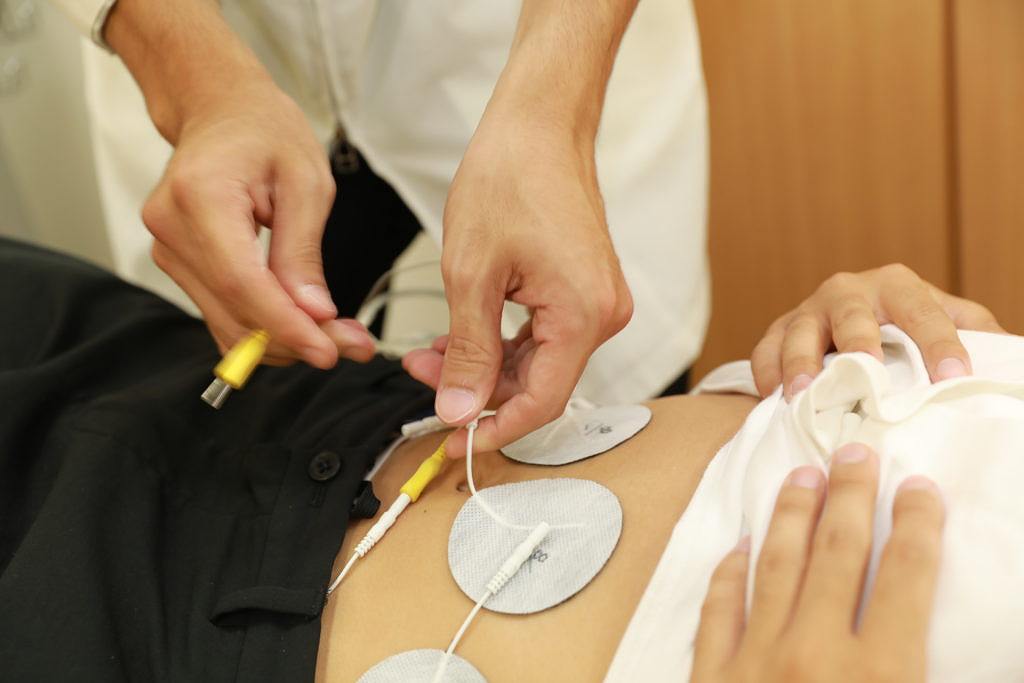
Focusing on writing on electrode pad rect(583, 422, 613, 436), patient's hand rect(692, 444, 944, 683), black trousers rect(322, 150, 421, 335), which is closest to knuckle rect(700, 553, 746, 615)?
patient's hand rect(692, 444, 944, 683)

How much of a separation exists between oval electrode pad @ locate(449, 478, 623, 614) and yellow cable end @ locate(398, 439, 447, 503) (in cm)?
5

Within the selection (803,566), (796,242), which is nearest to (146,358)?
(803,566)

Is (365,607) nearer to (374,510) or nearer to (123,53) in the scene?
(374,510)

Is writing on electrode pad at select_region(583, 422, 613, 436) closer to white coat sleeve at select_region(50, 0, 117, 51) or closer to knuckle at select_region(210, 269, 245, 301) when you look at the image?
knuckle at select_region(210, 269, 245, 301)

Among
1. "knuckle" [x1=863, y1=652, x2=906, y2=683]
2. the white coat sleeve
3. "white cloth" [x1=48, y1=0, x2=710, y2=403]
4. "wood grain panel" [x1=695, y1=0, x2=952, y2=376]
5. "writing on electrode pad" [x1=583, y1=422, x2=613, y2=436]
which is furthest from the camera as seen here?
"wood grain panel" [x1=695, y1=0, x2=952, y2=376]

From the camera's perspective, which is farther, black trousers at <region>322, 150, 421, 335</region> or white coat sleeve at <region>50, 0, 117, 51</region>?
black trousers at <region>322, 150, 421, 335</region>

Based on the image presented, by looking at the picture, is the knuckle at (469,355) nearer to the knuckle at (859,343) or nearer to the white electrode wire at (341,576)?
the white electrode wire at (341,576)

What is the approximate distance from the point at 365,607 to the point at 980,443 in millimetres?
462

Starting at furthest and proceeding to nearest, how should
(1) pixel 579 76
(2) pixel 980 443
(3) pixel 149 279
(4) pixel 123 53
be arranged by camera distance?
(3) pixel 149 279 < (4) pixel 123 53 < (1) pixel 579 76 < (2) pixel 980 443

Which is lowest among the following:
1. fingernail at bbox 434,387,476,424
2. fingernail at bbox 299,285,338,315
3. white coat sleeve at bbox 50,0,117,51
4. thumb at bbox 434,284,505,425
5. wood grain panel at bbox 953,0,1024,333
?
wood grain panel at bbox 953,0,1024,333

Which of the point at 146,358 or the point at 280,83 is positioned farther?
the point at 280,83

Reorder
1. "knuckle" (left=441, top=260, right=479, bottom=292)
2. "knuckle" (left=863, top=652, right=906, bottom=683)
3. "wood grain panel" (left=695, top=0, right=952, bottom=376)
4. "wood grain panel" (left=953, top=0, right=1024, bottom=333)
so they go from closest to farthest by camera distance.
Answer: "knuckle" (left=863, top=652, right=906, bottom=683) → "knuckle" (left=441, top=260, right=479, bottom=292) → "wood grain panel" (left=953, top=0, right=1024, bottom=333) → "wood grain panel" (left=695, top=0, right=952, bottom=376)

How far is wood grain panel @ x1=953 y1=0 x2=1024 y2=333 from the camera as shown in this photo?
155cm

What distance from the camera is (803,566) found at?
1.81ft
